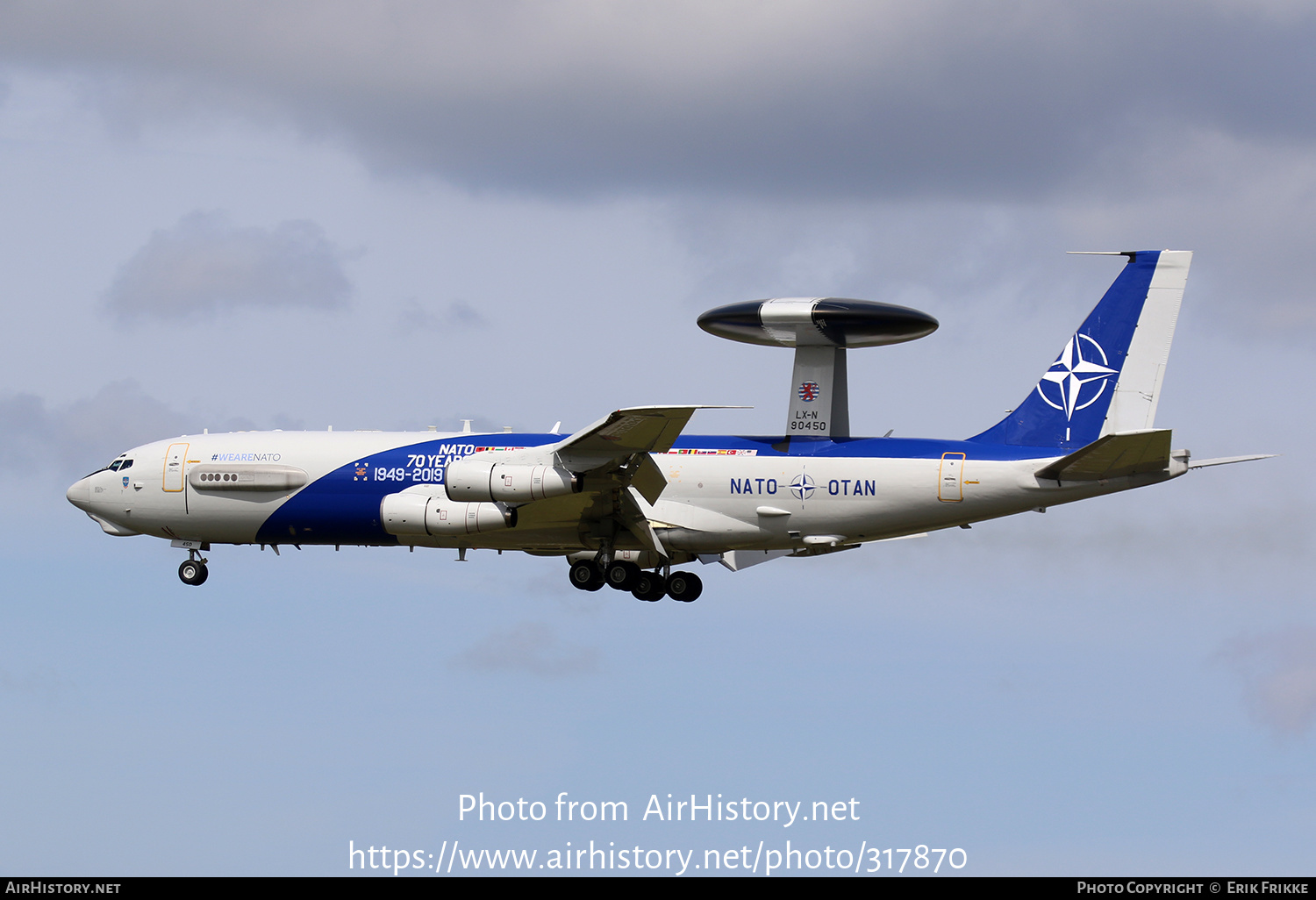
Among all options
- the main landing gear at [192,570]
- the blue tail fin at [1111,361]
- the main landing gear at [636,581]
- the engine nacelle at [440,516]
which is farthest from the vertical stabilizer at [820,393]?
the main landing gear at [192,570]

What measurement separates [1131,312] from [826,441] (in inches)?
329

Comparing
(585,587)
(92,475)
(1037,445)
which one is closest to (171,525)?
(92,475)

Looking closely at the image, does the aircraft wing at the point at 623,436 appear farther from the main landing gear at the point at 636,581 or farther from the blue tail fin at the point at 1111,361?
the blue tail fin at the point at 1111,361

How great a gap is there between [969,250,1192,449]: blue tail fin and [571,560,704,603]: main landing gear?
32.1 ft

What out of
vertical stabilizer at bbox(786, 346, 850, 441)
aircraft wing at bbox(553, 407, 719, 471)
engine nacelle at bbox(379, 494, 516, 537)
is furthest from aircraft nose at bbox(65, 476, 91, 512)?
vertical stabilizer at bbox(786, 346, 850, 441)

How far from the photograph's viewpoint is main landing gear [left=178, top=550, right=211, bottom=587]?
137 ft

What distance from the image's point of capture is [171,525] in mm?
40750

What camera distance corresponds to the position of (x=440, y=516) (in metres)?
35.8

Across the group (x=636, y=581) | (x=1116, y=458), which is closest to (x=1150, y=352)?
(x=1116, y=458)

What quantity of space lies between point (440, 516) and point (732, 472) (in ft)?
24.7

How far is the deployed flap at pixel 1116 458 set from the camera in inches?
1253

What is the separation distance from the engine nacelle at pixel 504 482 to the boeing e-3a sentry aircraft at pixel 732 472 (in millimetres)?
45

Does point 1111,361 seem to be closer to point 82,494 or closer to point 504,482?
point 504,482

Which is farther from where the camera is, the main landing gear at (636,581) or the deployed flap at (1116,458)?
the main landing gear at (636,581)
